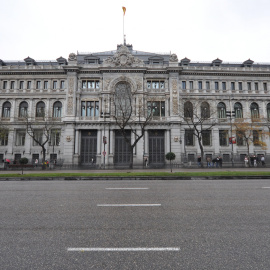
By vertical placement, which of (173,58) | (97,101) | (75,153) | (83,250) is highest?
(173,58)

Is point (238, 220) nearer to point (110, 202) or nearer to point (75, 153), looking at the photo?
point (110, 202)

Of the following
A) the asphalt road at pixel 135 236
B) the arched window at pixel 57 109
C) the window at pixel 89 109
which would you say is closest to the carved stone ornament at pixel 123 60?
the window at pixel 89 109

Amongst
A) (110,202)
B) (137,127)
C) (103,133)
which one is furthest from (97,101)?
(110,202)

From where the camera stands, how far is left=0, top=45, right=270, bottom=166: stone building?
1288 inches

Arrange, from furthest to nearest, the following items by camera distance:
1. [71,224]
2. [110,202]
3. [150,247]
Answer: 1. [110,202]
2. [71,224]
3. [150,247]

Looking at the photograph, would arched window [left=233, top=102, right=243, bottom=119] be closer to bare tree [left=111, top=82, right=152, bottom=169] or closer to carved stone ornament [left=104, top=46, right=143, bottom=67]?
bare tree [left=111, top=82, right=152, bottom=169]

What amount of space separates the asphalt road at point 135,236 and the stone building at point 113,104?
25.6 m

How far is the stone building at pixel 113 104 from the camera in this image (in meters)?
32.7

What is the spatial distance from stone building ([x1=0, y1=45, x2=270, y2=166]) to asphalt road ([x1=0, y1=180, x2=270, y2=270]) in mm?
25589

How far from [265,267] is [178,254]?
1.21 m

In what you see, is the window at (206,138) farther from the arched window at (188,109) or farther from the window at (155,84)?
the window at (155,84)

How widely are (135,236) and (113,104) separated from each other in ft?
101

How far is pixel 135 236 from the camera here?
3.77 metres

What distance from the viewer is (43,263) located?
9.24ft
